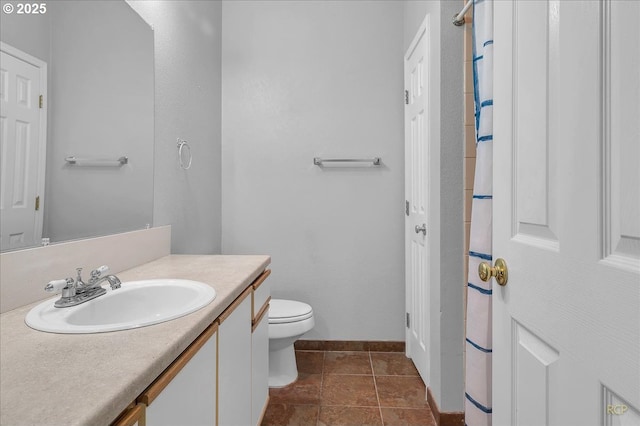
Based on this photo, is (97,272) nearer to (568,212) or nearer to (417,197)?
(568,212)

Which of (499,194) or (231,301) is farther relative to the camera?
(231,301)

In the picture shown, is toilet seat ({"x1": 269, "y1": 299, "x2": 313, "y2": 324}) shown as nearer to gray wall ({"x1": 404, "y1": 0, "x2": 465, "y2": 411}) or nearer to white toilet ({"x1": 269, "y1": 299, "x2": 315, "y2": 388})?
white toilet ({"x1": 269, "y1": 299, "x2": 315, "y2": 388})

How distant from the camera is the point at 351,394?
2.00 meters

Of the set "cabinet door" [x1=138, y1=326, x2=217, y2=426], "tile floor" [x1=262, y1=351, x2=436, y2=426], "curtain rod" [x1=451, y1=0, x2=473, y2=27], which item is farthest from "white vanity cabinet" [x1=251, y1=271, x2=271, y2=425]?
"curtain rod" [x1=451, y1=0, x2=473, y2=27]

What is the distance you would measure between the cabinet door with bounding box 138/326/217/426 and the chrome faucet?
1.20 feet

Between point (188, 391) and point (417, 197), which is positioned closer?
point (188, 391)

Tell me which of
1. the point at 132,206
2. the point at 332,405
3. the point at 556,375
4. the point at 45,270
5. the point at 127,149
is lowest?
the point at 332,405

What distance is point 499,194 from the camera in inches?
35.1

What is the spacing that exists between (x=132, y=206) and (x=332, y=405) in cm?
143

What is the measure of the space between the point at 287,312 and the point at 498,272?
1.46m

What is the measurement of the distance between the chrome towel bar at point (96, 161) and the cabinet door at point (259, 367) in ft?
2.77

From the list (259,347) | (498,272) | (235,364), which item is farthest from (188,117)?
(498,272)

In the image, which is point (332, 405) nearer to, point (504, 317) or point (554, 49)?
point (504, 317)

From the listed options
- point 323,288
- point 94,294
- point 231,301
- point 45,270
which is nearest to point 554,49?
point 231,301
